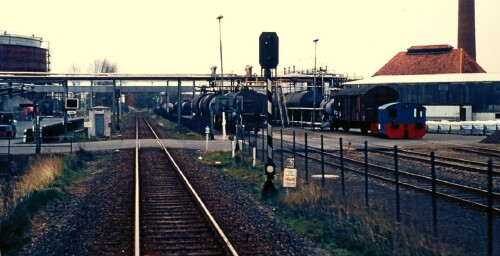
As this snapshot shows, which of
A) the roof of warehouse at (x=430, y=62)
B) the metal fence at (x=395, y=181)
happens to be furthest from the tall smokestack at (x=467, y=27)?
the metal fence at (x=395, y=181)

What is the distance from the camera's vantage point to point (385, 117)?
4303 centimetres

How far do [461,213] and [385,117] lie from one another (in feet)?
94.8

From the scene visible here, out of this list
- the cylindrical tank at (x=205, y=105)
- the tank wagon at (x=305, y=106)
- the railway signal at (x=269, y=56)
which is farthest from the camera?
the tank wagon at (x=305, y=106)

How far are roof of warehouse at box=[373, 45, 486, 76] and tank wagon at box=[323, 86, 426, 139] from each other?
107 ft

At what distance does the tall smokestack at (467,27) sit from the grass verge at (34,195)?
59.1m

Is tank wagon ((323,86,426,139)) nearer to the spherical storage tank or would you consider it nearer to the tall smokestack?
the tall smokestack

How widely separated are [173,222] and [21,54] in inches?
3611

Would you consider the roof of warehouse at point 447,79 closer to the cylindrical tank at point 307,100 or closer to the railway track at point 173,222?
the cylindrical tank at point 307,100

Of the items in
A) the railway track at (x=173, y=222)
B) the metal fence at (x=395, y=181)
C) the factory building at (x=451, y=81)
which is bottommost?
the railway track at (x=173, y=222)

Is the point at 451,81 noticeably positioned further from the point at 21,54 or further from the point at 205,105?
the point at 21,54

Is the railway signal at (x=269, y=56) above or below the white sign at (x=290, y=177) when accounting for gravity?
above

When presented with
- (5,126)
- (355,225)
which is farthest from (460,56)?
(355,225)

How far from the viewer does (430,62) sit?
82.2 meters

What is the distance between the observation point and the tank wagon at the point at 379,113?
141ft
